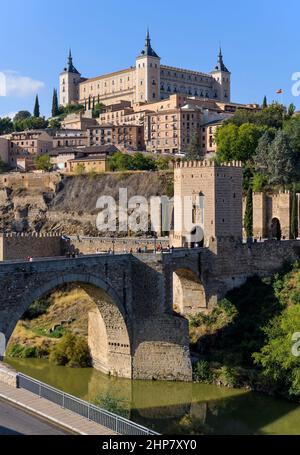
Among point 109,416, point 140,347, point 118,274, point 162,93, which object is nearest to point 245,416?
point 140,347

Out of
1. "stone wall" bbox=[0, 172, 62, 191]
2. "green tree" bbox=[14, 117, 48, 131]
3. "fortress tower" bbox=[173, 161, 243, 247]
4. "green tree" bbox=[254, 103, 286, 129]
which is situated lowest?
"fortress tower" bbox=[173, 161, 243, 247]

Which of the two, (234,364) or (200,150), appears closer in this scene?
(234,364)

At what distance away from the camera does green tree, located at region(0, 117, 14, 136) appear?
352 feet

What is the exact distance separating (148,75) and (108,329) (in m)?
79.2

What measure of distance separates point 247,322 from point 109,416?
709 inches

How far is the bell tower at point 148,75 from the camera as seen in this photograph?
103 m

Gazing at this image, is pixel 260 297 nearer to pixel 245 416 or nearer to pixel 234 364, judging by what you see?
pixel 234 364

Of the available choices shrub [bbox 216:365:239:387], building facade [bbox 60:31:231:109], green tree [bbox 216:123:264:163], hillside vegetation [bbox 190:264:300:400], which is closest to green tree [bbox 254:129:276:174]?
green tree [bbox 216:123:264:163]

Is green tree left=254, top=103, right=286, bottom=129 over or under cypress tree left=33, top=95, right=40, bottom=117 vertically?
under

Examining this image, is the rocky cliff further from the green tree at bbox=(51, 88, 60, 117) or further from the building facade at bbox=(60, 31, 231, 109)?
the green tree at bbox=(51, 88, 60, 117)

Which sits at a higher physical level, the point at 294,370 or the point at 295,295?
the point at 295,295

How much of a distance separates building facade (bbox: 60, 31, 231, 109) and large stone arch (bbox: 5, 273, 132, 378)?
247ft

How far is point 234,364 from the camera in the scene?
2881 cm

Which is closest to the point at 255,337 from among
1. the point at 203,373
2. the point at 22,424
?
the point at 203,373
